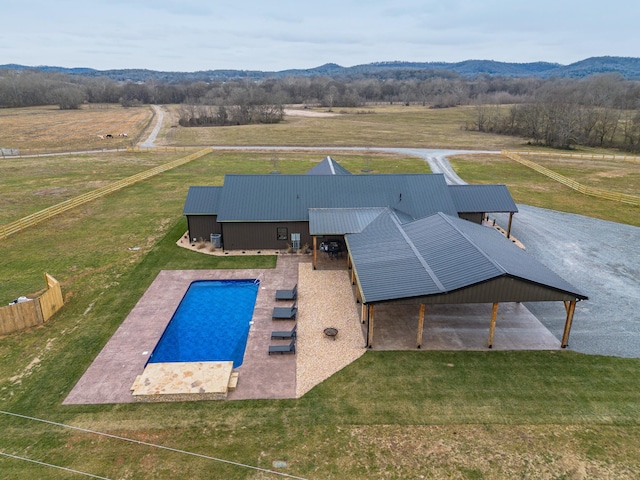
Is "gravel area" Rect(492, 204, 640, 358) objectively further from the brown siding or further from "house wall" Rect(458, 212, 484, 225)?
the brown siding

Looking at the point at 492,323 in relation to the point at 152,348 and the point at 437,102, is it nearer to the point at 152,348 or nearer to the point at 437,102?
the point at 152,348

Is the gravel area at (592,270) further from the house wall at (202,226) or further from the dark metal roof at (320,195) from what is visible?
the house wall at (202,226)

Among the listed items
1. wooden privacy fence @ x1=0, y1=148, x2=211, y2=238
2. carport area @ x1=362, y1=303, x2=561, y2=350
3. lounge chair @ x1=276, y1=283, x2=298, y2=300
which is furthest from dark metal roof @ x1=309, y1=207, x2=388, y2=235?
wooden privacy fence @ x1=0, y1=148, x2=211, y2=238

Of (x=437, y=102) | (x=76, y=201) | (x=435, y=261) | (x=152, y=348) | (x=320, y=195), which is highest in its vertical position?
(x=437, y=102)

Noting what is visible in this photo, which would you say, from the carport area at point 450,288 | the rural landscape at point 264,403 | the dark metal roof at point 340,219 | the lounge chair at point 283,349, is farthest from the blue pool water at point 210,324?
the carport area at point 450,288

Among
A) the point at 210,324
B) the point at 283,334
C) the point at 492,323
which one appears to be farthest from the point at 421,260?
the point at 210,324

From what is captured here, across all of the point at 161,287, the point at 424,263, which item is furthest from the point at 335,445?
the point at 161,287
